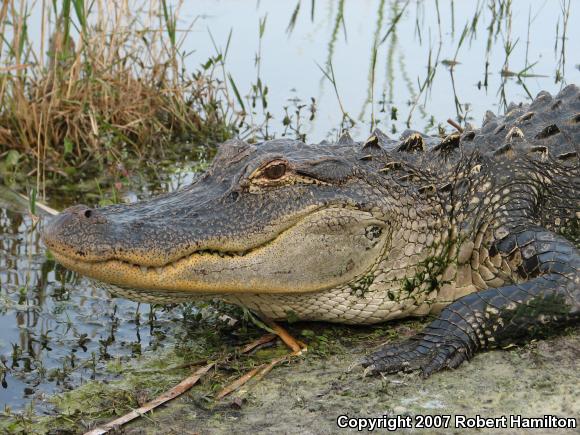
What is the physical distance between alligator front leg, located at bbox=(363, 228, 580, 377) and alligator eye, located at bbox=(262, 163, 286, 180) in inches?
37.0

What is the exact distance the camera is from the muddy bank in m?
3.79

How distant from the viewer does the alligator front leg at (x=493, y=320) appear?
418cm

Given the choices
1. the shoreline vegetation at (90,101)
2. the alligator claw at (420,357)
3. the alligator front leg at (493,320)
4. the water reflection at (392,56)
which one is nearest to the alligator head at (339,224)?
the alligator front leg at (493,320)

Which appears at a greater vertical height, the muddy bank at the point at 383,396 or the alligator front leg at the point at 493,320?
the alligator front leg at the point at 493,320

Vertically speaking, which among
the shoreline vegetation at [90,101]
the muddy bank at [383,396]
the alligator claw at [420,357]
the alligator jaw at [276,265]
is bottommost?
the muddy bank at [383,396]

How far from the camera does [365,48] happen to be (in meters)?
10.2

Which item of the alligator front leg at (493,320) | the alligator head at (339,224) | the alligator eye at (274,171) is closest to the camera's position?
the alligator head at (339,224)

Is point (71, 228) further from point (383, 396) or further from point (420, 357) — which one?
point (420, 357)

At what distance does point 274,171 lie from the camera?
440cm

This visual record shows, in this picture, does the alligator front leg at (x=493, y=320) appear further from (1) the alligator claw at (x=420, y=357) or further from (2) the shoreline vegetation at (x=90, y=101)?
(2) the shoreline vegetation at (x=90, y=101)

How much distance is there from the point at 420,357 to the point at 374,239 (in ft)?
2.08

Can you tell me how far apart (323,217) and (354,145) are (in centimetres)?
61

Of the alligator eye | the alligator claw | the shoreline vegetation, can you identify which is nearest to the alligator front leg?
the alligator claw

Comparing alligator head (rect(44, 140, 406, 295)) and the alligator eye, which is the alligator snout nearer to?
alligator head (rect(44, 140, 406, 295))
